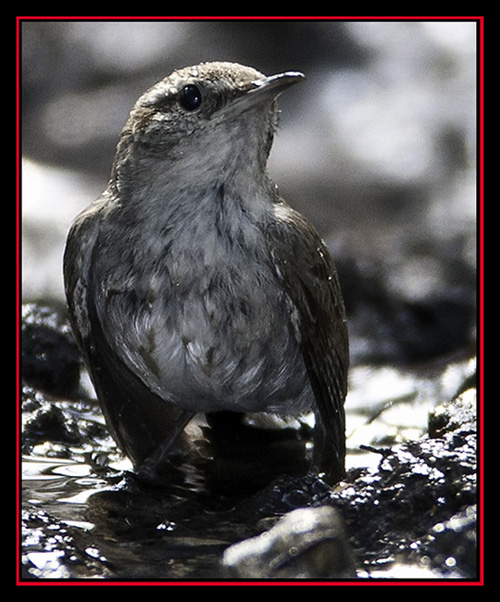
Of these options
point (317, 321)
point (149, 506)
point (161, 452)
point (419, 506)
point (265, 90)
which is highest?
point (265, 90)

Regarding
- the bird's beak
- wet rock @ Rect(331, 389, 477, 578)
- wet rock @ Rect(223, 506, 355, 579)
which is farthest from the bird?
wet rock @ Rect(223, 506, 355, 579)

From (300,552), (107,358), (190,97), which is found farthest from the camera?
(107,358)

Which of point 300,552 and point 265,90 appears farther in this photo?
point 265,90

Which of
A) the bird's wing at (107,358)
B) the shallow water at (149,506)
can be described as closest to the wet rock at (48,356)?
the shallow water at (149,506)

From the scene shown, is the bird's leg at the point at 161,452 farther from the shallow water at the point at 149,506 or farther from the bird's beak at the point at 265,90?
the bird's beak at the point at 265,90

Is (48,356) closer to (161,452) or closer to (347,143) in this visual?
(161,452)

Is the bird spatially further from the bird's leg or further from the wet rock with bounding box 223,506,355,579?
the wet rock with bounding box 223,506,355,579

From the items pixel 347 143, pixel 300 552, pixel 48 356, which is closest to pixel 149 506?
pixel 300 552
